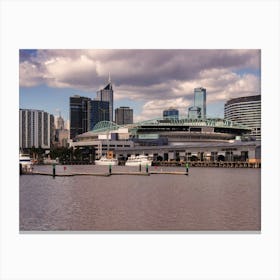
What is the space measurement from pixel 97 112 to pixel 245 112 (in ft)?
77.3

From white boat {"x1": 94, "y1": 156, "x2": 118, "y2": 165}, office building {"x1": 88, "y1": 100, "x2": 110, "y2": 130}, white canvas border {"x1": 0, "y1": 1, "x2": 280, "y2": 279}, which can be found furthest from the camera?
office building {"x1": 88, "y1": 100, "x2": 110, "y2": 130}

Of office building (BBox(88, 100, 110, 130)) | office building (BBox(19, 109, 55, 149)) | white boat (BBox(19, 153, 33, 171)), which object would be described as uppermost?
office building (BBox(88, 100, 110, 130))

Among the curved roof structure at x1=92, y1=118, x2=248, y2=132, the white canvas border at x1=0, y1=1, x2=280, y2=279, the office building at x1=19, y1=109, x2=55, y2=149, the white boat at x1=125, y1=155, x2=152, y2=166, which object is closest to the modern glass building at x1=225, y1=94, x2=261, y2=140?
the curved roof structure at x1=92, y1=118, x2=248, y2=132

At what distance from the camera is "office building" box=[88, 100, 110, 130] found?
64.4 meters

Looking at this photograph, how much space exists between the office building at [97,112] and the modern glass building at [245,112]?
703 inches

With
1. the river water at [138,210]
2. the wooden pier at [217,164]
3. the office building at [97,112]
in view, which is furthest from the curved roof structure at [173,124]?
the river water at [138,210]

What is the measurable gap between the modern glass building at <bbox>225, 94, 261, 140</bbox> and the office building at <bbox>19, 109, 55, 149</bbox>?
116 feet

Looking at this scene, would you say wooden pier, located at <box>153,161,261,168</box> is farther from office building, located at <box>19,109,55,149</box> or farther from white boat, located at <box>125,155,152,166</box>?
office building, located at <box>19,109,55,149</box>

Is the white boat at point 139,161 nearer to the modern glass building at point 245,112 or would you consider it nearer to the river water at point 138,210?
the modern glass building at point 245,112

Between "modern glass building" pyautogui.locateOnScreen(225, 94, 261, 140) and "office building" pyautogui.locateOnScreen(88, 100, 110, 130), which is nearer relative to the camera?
"office building" pyautogui.locateOnScreen(88, 100, 110, 130)

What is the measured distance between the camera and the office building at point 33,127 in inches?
969
